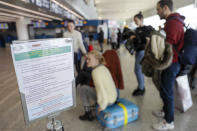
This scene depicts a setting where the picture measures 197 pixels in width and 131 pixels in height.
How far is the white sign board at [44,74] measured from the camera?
0.97 meters

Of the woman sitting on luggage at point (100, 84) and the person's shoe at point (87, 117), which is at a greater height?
the woman sitting on luggage at point (100, 84)

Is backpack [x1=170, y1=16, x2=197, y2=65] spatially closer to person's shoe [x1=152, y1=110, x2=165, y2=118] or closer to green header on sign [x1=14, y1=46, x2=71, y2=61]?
person's shoe [x1=152, y1=110, x2=165, y2=118]

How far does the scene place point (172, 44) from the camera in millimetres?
1588

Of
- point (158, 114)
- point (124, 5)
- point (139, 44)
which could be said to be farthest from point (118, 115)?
point (124, 5)

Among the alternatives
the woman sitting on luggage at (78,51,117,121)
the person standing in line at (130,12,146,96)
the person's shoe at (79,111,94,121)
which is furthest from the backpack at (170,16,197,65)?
the person's shoe at (79,111,94,121)

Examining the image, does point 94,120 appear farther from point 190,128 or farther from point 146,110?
point 190,128

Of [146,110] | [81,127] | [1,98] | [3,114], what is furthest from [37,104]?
[1,98]

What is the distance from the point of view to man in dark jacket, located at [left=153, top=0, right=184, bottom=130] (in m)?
1.52

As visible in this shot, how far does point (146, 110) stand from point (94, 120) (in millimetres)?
895

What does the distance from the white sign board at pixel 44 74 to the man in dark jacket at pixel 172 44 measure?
3.70 feet

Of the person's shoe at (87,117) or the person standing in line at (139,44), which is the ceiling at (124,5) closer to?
the person standing in line at (139,44)

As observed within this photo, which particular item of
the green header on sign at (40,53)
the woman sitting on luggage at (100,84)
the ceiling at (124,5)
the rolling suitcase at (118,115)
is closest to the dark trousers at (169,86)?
the rolling suitcase at (118,115)

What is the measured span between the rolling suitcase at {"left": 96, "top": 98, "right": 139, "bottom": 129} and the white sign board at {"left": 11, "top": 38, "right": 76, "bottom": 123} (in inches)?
27.2

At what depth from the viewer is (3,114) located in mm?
2262
